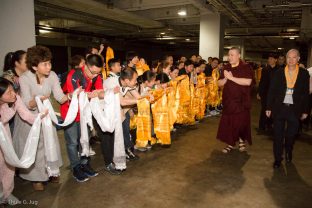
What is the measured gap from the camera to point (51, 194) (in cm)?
277

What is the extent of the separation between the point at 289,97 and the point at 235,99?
0.76 metres

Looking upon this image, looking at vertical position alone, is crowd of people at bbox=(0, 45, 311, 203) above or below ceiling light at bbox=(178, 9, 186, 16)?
below

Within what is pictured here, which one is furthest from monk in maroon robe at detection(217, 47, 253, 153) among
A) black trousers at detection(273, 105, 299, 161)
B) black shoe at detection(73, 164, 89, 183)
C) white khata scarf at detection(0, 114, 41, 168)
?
white khata scarf at detection(0, 114, 41, 168)

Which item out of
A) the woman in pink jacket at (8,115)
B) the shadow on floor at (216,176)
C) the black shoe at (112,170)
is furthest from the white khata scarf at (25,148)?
the shadow on floor at (216,176)

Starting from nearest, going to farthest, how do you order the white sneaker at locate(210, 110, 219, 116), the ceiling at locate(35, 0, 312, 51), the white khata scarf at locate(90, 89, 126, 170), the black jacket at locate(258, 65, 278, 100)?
the white khata scarf at locate(90, 89, 126, 170)
the black jacket at locate(258, 65, 278, 100)
the white sneaker at locate(210, 110, 219, 116)
the ceiling at locate(35, 0, 312, 51)

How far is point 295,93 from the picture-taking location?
3291mm

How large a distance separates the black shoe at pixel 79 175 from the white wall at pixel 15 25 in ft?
5.59

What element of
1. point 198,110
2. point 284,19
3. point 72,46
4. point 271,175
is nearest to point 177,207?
point 271,175

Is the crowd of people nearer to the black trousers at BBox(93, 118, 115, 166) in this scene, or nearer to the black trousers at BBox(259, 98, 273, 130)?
the black trousers at BBox(93, 118, 115, 166)

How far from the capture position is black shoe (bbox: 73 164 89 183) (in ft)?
10.0

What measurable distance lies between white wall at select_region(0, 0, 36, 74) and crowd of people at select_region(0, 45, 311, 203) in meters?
0.42

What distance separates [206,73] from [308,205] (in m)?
4.50

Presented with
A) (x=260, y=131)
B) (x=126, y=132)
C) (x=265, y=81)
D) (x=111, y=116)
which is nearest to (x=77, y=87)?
(x=111, y=116)

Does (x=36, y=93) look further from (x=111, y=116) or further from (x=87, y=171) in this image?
(x=87, y=171)
